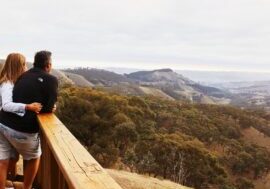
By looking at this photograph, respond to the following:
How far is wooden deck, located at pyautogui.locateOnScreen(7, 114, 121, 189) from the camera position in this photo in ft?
5.61

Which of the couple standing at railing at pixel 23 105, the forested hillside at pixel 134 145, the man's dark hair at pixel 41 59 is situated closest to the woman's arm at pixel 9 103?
the couple standing at railing at pixel 23 105

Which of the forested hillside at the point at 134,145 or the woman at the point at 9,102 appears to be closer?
the woman at the point at 9,102

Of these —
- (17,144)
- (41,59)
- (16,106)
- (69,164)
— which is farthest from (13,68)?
(69,164)

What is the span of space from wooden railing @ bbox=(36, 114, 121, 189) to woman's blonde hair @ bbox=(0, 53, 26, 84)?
37 centimetres

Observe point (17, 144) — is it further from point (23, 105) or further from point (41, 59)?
point (41, 59)

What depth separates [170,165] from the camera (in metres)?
29.5

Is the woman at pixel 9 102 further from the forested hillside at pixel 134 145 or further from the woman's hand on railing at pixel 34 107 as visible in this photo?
the forested hillside at pixel 134 145

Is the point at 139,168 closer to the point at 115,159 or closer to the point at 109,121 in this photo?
the point at 115,159

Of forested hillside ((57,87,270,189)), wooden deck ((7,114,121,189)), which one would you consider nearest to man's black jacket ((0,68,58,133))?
wooden deck ((7,114,121,189))

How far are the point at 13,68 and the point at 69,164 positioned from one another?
5.19ft

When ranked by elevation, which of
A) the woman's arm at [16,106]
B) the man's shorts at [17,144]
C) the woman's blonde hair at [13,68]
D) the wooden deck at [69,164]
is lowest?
the man's shorts at [17,144]

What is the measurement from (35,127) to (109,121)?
24822 millimetres

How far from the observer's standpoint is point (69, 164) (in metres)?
2.08

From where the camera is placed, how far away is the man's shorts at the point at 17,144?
3.23 m
